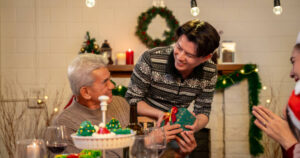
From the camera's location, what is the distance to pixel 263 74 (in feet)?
13.8

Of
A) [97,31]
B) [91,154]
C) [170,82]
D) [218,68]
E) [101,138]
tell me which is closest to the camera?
[101,138]

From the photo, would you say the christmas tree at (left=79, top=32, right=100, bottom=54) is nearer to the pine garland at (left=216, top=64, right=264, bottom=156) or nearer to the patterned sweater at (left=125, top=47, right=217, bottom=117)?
the pine garland at (left=216, top=64, right=264, bottom=156)

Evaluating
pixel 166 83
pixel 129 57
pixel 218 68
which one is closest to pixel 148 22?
pixel 129 57

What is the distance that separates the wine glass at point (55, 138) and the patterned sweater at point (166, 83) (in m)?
0.85

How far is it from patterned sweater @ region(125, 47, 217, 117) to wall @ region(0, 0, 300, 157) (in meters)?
2.04

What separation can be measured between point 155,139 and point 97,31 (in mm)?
3224

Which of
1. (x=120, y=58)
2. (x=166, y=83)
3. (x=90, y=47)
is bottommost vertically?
(x=166, y=83)

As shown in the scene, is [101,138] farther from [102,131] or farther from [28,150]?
[28,150]

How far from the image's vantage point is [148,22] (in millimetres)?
4172

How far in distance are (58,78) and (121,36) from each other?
92 cm

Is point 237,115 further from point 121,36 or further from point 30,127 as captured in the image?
point 30,127

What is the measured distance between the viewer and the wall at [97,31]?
165 inches

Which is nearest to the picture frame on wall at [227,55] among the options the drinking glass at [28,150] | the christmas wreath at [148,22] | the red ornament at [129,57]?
the christmas wreath at [148,22]

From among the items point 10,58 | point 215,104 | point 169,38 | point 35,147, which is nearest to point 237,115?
point 215,104
